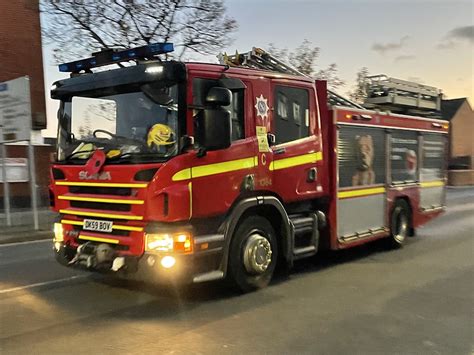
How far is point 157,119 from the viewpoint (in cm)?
562

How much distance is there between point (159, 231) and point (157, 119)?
3.93ft

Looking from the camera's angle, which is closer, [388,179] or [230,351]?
[230,351]

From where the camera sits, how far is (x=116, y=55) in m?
6.14

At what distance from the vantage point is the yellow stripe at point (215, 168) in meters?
5.51

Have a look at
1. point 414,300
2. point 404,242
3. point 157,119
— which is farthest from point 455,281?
point 157,119

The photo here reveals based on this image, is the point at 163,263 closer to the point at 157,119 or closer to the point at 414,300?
the point at 157,119

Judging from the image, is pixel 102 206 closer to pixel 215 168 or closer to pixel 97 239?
pixel 97 239

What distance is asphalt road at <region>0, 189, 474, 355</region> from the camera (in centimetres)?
469

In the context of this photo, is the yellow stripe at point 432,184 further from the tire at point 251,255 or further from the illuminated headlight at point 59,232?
the illuminated headlight at point 59,232

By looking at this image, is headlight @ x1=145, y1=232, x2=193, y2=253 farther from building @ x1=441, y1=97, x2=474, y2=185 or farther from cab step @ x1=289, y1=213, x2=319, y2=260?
building @ x1=441, y1=97, x2=474, y2=185

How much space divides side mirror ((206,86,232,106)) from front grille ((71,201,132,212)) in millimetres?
1431

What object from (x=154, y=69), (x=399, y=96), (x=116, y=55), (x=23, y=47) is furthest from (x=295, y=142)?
(x=23, y=47)

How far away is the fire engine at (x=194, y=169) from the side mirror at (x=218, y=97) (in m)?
0.01

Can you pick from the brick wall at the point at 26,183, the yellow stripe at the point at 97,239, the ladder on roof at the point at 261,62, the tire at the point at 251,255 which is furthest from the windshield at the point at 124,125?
the brick wall at the point at 26,183
